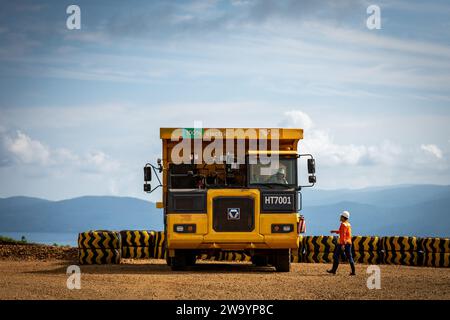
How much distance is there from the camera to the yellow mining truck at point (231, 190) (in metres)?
24.2

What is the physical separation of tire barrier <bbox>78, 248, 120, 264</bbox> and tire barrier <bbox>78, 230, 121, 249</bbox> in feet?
0.45

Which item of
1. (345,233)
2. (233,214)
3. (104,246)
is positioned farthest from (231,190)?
(104,246)

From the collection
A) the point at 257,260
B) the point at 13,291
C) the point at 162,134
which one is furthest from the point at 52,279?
the point at 257,260

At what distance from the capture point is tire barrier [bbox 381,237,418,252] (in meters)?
30.8

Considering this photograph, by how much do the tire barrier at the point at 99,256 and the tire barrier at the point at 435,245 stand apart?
35.2 ft

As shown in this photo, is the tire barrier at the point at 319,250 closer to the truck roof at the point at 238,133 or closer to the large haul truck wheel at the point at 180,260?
the large haul truck wheel at the point at 180,260

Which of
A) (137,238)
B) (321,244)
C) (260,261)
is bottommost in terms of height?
(260,261)

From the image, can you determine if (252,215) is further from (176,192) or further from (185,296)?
(185,296)

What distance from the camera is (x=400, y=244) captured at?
102 feet

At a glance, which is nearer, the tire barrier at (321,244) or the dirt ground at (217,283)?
the dirt ground at (217,283)

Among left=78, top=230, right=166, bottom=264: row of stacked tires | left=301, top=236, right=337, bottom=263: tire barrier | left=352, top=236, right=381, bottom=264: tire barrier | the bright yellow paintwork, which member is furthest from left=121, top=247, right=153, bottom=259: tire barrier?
left=352, top=236, right=381, bottom=264: tire barrier

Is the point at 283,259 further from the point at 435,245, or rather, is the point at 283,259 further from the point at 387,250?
the point at 435,245

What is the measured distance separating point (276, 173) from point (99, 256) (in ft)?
26.1

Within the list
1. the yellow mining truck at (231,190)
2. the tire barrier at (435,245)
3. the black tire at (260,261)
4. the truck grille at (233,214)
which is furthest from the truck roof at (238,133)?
the tire barrier at (435,245)
